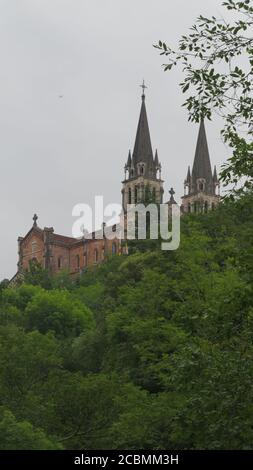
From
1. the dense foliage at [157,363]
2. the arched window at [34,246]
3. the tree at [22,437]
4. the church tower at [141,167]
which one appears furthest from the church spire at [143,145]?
the tree at [22,437]

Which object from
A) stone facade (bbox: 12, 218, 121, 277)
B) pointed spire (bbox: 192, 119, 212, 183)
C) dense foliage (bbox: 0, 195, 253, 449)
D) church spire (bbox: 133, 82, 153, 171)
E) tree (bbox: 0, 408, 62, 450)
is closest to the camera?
dense foliage (bbox: 0, 195, 253, 449)

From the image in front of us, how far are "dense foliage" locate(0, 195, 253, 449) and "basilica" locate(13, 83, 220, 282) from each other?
63.4m

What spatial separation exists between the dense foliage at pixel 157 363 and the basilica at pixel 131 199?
2495 inches

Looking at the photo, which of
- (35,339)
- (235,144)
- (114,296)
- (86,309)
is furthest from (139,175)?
(235,144)

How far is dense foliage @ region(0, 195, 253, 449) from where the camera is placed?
61.9ft

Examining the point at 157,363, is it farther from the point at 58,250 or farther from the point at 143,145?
the point at 143,145

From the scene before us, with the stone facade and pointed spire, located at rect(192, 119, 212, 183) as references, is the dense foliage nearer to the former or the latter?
the stone facade

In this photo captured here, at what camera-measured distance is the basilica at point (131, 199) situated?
120m

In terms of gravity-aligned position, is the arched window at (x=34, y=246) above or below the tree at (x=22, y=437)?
above

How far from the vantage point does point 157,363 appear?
37906mm

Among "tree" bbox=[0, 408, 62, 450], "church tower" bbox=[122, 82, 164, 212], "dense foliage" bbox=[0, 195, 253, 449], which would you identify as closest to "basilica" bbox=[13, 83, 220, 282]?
"church tower" bbox=[122, 82, 164, 212]

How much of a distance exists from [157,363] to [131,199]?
86.4 m

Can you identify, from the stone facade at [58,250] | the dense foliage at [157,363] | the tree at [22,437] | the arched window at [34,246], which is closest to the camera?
the dense foliage at [157,363]

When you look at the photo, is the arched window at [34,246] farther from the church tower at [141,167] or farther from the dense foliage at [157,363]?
the dense foliage at [157,363]
